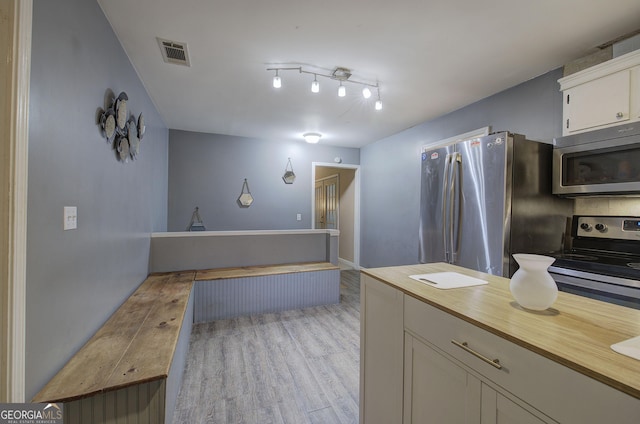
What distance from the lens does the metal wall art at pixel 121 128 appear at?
1726 millimetres

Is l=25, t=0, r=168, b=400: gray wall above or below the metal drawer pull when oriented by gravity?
above

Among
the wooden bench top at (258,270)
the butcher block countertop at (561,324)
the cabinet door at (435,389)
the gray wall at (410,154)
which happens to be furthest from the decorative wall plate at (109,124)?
the gray wall at (410,154)

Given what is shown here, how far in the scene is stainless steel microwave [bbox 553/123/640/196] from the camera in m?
1.75

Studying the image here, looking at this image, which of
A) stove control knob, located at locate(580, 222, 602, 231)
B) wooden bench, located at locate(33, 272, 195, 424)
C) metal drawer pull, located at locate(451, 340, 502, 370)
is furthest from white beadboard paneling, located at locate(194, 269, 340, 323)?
metal drawer pull, located at locate(451, 340, 502, 370)

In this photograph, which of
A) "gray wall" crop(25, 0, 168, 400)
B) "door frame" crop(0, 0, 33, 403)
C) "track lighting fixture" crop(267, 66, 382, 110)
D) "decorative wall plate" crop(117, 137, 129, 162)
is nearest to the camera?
"door frame" crop(0, 0, 33, 403)

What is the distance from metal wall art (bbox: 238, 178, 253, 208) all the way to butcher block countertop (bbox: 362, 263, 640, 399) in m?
3.88

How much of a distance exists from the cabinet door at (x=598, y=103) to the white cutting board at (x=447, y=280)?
161cm

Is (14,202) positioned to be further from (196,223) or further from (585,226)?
(196,223)

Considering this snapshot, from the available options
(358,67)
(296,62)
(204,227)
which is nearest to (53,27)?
(296,62)

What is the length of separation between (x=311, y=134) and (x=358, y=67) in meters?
2.12

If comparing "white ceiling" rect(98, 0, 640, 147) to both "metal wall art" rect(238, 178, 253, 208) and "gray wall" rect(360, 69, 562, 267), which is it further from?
"metal wall art" rect(238, 178, 253, 208)

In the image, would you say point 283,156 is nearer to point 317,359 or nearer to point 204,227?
point 204,227

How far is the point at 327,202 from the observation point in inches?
270

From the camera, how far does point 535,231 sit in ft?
7.19
